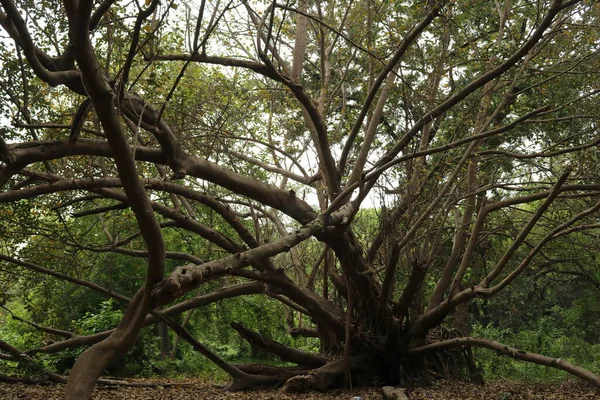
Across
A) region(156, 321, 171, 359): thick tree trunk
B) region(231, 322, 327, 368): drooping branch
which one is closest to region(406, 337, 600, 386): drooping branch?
region(231, 322, 327, 368): drooping branch

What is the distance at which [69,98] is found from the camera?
7176mm

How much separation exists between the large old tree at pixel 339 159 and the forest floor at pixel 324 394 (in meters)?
0.39

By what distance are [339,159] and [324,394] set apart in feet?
10.4

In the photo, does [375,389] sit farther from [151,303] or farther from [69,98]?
[69,98]

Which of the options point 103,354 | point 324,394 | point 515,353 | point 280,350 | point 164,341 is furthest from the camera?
point 164,341

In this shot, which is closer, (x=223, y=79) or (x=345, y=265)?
(x=345, y=265)

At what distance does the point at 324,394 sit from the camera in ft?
23.6

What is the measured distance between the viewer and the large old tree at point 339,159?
507cm

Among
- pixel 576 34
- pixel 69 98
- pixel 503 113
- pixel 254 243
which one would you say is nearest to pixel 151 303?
pixel 254 243

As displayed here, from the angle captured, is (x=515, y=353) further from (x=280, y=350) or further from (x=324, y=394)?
(x=280, y=350)

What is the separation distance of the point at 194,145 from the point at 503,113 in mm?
4481

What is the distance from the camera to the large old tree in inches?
199

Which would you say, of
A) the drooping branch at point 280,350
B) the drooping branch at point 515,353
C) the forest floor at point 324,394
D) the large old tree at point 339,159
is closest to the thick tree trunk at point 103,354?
the large old tree at point 339,159

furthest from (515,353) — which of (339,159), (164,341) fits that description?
(164,341)
